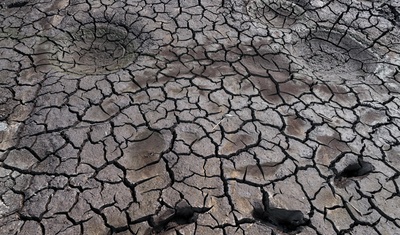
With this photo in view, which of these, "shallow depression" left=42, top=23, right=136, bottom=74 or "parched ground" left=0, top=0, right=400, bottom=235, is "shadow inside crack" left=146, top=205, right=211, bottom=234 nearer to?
"parched ground" left=0, top=0, right=400, bottom=235

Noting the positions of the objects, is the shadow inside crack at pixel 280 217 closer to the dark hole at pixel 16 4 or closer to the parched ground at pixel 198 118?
the parched ground at pixel 198 118

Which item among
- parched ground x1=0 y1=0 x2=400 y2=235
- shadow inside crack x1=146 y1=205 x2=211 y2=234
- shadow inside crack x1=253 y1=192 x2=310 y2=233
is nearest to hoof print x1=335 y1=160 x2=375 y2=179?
parched ground x1=0 y1=0 x2=400 y2=235

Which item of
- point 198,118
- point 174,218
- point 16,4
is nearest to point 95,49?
point 16,4

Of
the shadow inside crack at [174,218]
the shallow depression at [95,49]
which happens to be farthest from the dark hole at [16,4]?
the shadow inside crack at [174,218]

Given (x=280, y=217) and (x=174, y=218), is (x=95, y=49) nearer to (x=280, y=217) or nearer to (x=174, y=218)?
(x=174, y=218)

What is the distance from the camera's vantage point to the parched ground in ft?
9.62

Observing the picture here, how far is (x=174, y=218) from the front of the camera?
9.49 feet

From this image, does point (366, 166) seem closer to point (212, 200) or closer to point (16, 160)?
point (212, 200)

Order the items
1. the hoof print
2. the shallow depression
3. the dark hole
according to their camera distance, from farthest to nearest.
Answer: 1. the dark hole
2. the shallow depression
3. the hoof print

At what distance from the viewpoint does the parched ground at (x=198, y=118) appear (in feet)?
9.62

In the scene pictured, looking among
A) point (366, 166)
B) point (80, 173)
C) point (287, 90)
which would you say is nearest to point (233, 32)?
point (287, 90)

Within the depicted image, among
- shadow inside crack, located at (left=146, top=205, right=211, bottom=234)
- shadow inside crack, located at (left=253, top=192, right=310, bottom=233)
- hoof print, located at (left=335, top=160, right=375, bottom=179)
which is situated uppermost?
hoof print, located at (left=335, top=160, right=375, bottom=179)

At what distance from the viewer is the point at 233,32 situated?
452cm

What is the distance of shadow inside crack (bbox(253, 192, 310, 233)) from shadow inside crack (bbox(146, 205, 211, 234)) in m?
0.37
